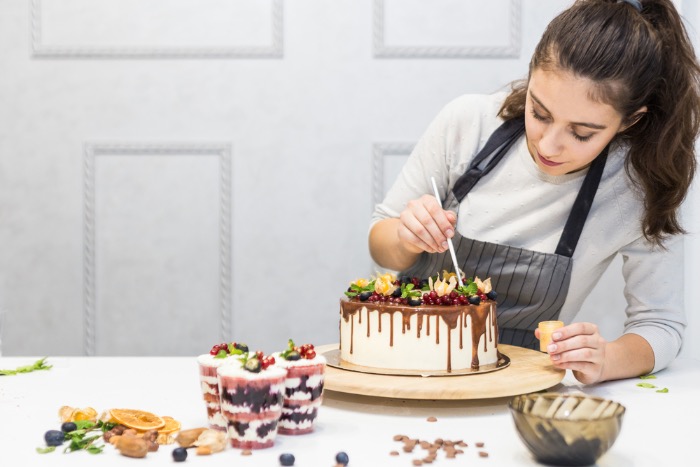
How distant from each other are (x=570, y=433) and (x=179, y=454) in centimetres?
46

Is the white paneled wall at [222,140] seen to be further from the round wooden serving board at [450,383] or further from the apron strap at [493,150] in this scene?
the round wooden serving board at [450,383]

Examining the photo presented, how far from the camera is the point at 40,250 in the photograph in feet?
9.05

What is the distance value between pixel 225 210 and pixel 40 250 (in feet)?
2.09

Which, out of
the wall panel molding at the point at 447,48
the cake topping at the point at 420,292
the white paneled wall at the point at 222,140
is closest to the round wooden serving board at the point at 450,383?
the cake topping at the point at 420,292

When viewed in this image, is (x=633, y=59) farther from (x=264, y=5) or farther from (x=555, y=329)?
(x=264, y=5)

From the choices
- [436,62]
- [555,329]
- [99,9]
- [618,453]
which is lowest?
[618,453]

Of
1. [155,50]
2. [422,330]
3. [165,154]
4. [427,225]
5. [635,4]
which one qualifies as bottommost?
[422,330]

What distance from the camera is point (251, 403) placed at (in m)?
1.01

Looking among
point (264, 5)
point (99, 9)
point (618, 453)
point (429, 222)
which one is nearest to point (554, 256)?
point (429, 222)

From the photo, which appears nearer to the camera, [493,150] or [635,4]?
[635,4]

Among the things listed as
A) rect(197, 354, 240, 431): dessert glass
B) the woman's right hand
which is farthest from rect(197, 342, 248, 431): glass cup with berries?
the woman's right hand

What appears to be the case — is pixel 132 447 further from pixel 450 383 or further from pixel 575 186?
pixel 575 186

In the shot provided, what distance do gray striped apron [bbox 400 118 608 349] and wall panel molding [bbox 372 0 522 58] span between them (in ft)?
2.97

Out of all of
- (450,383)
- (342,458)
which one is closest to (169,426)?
(342,458)
